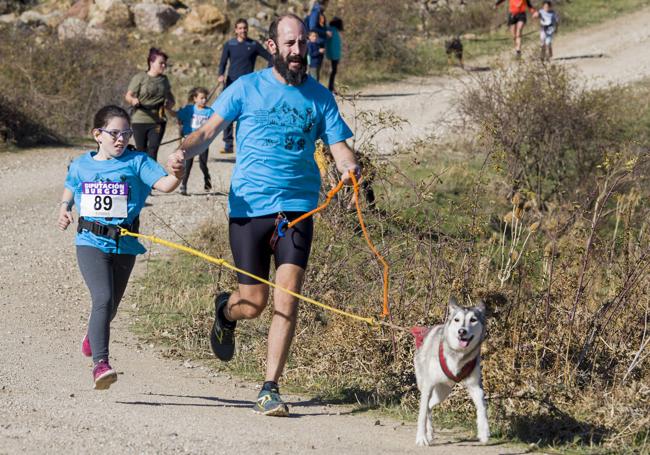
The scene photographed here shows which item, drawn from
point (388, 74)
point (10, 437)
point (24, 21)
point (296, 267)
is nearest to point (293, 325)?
point (296, 267)

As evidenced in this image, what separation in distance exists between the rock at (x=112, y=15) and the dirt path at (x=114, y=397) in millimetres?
15328

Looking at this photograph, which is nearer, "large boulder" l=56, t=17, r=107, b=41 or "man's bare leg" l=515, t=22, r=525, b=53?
"large boulder" l=56, t=17, r=107, b=41

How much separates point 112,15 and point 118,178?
862 inches

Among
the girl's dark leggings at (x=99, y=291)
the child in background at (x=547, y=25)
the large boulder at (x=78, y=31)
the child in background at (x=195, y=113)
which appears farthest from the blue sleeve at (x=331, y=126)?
the child in background at (x=547, y=25)

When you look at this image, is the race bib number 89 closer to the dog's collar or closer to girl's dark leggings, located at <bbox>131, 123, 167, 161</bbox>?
the dog's collar

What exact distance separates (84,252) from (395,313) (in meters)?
2.20

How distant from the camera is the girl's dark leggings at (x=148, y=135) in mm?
12391

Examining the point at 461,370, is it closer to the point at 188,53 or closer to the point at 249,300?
the point at 249,300

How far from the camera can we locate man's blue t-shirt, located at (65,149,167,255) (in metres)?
6.16

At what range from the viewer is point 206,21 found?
87.6 feet

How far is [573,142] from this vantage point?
49.1 feet

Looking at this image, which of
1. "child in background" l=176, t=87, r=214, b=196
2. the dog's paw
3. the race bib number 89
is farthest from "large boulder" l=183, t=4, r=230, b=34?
the dog's paw

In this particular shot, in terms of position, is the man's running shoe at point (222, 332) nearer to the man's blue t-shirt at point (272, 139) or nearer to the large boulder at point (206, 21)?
the man's blue t-shirt at point (272, 139)

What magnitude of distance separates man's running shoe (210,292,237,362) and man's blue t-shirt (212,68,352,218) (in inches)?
31.5
